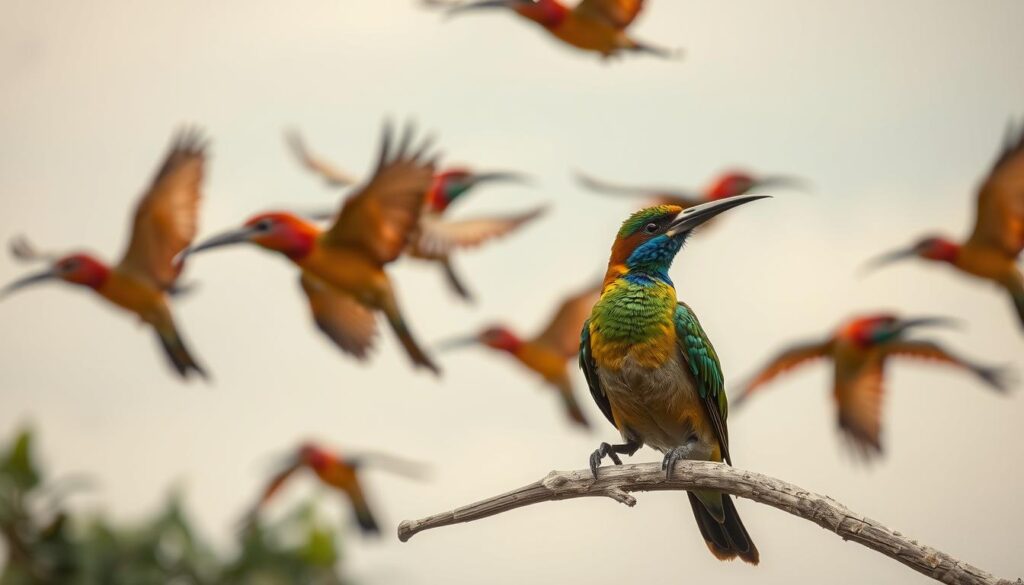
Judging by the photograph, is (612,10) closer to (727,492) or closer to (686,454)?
(686,454)

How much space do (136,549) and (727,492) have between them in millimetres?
9835

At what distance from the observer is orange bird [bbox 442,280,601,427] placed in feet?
33.0

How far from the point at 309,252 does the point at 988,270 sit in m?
4.58

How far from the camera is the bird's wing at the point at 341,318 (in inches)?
291

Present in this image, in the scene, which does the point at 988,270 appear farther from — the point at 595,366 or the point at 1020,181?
the point at 595,366

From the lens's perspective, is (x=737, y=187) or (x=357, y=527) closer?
(x=737, y=187)

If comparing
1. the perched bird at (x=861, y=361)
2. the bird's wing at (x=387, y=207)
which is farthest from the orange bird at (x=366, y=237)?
the perched bird at (x=861, y=361)

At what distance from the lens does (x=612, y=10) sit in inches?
321

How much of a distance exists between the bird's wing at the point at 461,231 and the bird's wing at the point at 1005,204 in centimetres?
310

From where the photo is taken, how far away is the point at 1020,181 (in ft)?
25.9

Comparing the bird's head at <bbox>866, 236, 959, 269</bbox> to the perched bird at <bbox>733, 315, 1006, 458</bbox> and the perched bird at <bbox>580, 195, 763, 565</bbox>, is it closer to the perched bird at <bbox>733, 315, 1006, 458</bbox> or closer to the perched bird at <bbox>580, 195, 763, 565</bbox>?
the perched bird at <bbox>733, 315, 1006, 458</bbox>

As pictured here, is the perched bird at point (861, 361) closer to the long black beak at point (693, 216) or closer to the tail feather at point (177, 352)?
the tail feather at point (177, 352)

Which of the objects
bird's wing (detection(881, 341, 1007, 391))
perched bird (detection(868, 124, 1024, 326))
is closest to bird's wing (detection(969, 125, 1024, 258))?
perched bird (detection(868, 124, 1024, 326))

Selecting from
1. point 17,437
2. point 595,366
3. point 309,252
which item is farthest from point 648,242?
point 17,437
